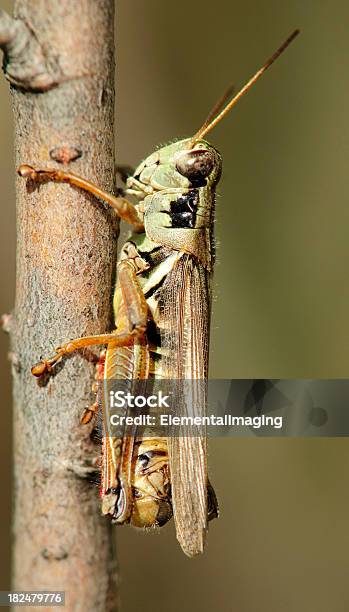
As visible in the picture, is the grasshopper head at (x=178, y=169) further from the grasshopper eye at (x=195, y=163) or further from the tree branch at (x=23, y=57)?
the tree branch at (x=23, y=57)

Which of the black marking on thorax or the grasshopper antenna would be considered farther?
the black marking on thorax

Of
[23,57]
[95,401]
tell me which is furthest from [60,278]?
[23,57]

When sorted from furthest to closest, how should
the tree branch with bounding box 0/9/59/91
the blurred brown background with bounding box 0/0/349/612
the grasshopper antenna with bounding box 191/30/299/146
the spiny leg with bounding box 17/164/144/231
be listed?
the blurred brown background with bounding box 0/0/349/612, the grasshopper antenna with bounding box 191/30/299/146, the spiny leg with bounding box 17/164/144/231, the tree branch with bounding box 0/9/59/91

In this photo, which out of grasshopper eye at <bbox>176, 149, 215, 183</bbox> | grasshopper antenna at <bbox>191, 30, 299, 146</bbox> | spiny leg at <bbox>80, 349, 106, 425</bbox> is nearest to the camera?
spiny leg at <bbox>80, 349, 106, 425</bbox>

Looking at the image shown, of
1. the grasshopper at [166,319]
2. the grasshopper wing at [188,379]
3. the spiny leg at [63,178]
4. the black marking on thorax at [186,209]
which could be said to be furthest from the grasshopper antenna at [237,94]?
the spiny leg at [63,178]

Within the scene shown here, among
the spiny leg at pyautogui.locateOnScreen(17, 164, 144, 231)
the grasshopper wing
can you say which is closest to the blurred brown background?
the grasshopper wing

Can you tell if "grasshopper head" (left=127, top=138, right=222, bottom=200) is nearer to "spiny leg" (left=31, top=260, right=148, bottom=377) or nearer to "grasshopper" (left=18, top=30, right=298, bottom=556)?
"grasshopper" (left=18, top=30, right=298, bottom=556)

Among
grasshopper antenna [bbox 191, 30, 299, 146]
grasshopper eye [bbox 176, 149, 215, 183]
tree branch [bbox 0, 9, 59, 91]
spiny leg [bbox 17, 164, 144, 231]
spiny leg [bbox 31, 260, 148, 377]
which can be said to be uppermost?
grasshopper antenna [bbox 191, 30, 299, 146]

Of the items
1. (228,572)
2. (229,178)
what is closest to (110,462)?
(228,572)

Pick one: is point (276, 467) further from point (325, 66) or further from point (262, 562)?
point (325, 66)
